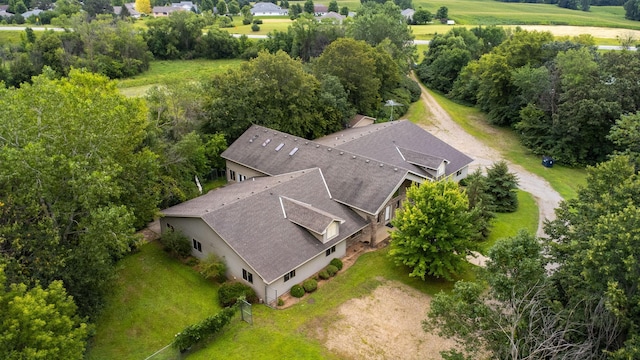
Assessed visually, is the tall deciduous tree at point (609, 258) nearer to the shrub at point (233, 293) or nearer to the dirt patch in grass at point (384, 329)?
the dirt patch in grass at point (384, 329)

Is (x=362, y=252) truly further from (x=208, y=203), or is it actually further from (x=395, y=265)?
(x=208, y=203)

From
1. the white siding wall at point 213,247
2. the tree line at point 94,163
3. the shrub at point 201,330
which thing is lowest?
the shrub at point 201,330

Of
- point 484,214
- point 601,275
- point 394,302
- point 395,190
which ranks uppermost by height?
point 601,275

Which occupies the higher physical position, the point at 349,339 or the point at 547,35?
the point at 547,35

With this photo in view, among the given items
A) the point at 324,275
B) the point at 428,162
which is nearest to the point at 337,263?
the point at 324,275

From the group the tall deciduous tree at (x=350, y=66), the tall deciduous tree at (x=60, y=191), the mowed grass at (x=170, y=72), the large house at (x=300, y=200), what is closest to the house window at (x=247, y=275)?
the large house at (x=300, y=200)

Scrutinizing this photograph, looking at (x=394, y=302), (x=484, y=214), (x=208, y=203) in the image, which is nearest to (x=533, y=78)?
(x=484, y=214)

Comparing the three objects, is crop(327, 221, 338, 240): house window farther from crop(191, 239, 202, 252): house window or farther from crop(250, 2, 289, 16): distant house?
crop(250, 2, 289, 16): distant house
